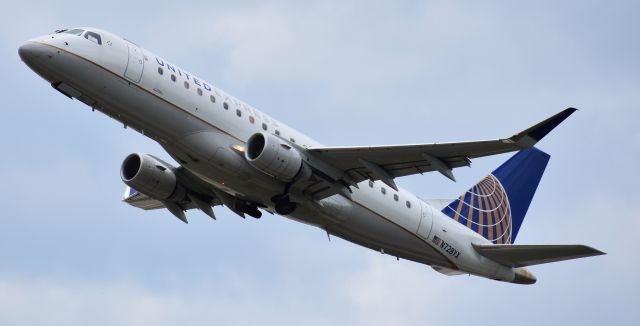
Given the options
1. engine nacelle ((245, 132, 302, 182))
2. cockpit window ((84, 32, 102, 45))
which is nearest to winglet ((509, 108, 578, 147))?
engine nacelle ((245, 132, 302, 182))

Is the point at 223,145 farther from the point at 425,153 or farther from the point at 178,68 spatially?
the point at 425,153

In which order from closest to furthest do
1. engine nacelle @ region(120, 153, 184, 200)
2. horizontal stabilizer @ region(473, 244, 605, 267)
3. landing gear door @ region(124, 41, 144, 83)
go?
landing gear door @ region(124, 41, 144, 83)
horizontal stabilizer @ region(473, 244, 605, 267)
engine nacelle @ region(120, 153, 184, 200)

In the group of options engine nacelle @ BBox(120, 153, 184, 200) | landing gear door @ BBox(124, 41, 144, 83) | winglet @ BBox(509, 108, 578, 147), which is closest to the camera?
winglet @ BBox(509, 108, 578, 147)

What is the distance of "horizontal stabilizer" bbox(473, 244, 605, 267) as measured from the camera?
1387 inches

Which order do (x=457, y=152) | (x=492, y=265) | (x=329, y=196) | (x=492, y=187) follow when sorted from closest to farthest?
(x=457, y=152) → (x=329, y=196) → (x=492, y=265) → (x=492, y=187)

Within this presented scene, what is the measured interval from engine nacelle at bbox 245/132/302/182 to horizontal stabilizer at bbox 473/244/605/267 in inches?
373

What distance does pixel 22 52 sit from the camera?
31.1 metres

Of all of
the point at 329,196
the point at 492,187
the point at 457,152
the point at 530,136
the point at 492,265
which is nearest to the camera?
the point at 530,136

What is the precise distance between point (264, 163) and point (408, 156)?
4546 millimetres

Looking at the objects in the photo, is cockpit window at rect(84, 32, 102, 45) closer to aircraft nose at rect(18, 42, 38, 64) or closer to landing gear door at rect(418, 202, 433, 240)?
aircraft nose at rect(18, 42, 38, 64)

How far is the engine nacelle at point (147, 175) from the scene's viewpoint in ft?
120

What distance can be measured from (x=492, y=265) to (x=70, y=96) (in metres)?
16.6

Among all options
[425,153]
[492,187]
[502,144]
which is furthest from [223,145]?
[492,187]

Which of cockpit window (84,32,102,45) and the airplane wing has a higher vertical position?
cockpit window (84,32,102,45)
